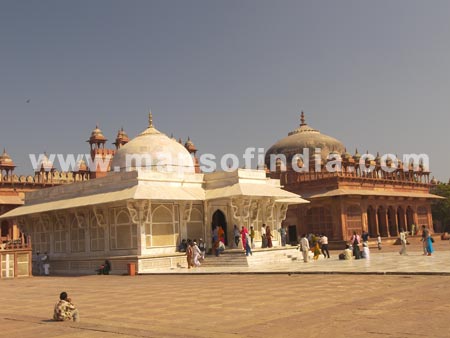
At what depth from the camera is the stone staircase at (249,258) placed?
20.0m

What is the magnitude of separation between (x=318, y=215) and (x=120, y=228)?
18.0 meters

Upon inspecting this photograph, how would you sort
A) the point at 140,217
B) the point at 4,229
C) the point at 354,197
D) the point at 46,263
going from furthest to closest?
1. the point at 4,229
2. the point at 354,197
3. the point at 46,263
4. the point at 140,217

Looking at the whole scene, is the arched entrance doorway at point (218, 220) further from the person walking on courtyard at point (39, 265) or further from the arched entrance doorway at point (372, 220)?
the arched entrance doorway at point (372, 220)

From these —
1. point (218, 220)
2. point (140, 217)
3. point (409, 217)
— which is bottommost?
point (409, 217)

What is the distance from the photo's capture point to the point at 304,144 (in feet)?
158

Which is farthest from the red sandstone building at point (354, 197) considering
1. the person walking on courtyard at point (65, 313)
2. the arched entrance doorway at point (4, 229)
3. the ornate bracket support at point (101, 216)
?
the person walking on courtyard at point (65, 313)

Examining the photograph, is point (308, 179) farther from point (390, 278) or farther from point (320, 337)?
point (320, 337)

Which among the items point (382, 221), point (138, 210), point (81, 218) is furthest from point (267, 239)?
point (382, 221)

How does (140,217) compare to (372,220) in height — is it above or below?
above

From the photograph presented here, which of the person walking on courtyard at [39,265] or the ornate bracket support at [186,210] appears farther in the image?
the person walking on courtyard at [39,265]

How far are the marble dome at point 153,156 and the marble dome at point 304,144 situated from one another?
886 inches

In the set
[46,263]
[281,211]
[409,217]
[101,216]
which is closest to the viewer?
[101,216]

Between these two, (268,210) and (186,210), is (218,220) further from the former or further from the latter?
(268,210)

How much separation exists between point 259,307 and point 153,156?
1720cm
